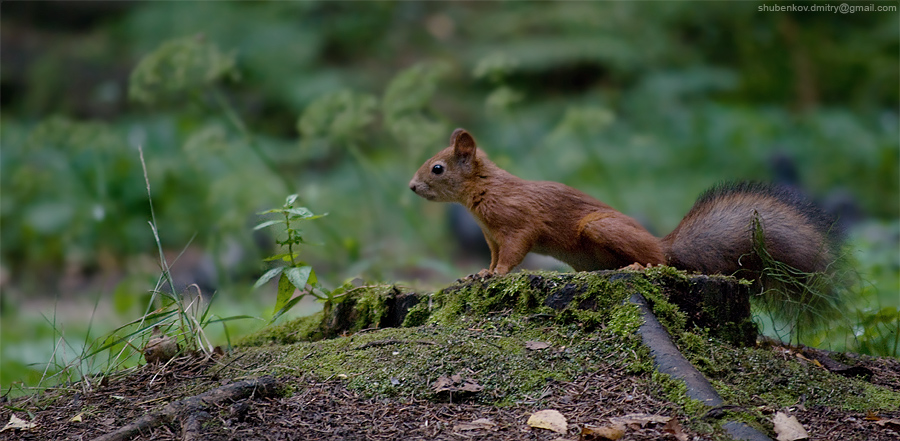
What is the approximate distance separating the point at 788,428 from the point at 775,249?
1.05 metres

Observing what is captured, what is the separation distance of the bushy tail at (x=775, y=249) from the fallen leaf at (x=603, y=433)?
1.21 m

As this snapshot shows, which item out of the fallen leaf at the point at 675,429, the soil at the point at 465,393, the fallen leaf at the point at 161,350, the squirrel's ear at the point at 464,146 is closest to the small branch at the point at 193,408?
the soil at the point at 465,393

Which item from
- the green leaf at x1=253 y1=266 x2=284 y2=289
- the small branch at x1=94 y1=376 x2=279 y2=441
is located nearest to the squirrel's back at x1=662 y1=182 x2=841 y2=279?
the green leaf at x1=253 y1=266 x2=284 y2=289

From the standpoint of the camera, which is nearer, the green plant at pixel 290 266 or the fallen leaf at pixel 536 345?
the fallen leaf at pixel 536 345

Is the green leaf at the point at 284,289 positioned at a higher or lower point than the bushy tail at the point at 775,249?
higher

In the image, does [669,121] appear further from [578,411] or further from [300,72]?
[578,411]

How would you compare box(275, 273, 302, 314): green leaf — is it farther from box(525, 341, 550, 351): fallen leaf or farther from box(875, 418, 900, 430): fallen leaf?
box(875, 418, 900, 430): fallen leaf

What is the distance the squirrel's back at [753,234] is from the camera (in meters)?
2.92

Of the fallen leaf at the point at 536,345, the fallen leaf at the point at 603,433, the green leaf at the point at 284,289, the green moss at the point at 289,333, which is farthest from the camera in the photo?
the green moss at the point at 289,333

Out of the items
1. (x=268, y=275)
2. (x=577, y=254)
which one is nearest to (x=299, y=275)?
(x=268, y=275)

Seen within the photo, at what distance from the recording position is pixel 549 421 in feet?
6.79

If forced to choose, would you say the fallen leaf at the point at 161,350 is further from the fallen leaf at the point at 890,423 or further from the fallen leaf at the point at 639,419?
the fallen leaf at the point at 890,423

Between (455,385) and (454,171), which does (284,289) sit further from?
(454,171)

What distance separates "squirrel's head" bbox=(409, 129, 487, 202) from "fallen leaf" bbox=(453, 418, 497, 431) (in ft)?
5.40
